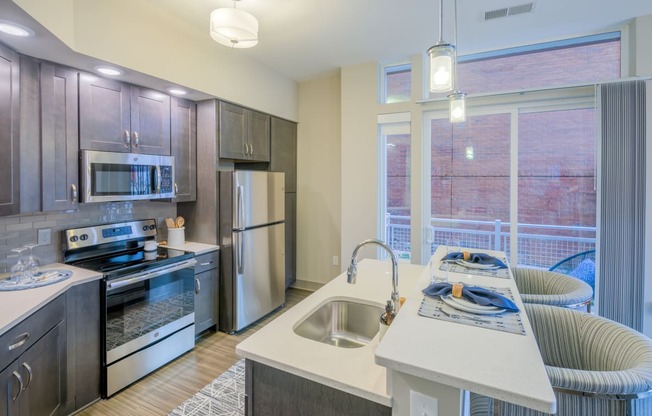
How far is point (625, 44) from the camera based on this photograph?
2971 millimetres

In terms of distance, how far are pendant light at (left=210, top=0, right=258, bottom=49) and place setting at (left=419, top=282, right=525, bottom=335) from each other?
1.91m

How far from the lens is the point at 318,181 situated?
178 inches

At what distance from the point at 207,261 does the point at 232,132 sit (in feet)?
4.39

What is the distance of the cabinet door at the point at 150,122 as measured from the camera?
2734 mm

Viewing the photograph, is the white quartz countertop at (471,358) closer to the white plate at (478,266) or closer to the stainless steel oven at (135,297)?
the white plate at (478,266)

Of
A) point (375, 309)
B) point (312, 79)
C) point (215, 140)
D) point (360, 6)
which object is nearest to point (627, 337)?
point (375, 309)

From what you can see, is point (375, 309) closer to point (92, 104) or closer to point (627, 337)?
point (627, 337)

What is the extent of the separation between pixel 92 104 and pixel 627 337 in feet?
11.3

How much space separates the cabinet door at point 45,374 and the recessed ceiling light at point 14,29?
1.69 m

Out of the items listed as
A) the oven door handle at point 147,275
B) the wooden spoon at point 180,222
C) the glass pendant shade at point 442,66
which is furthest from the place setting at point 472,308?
the wooden spoon at point 180,222

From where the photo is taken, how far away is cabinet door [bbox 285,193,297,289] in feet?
14.3

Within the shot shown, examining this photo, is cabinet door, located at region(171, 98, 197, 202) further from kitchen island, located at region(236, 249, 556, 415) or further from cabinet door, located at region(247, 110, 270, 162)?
kitchen island, located at region(236, 249, 556, 415)

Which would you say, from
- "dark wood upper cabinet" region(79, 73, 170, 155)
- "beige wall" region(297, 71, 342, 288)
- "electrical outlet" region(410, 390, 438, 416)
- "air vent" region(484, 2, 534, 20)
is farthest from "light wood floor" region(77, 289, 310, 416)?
"air vent" region(484, 2, 534, 20)

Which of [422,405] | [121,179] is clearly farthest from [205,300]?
[422,405]
